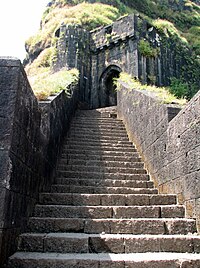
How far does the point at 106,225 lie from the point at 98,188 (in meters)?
1.26

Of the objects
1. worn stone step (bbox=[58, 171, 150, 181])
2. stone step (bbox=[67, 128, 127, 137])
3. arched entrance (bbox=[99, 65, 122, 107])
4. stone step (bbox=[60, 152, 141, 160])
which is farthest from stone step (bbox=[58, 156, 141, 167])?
arched entrance (bbox=[99, 65, 122, 107])

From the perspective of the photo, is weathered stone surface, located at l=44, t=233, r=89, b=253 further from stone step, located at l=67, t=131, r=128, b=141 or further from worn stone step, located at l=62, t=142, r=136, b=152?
stone step, located at l=67, t=131, r=128, b=141

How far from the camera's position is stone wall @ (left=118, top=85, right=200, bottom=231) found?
4234 millimetres

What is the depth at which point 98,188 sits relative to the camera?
5.31 meters

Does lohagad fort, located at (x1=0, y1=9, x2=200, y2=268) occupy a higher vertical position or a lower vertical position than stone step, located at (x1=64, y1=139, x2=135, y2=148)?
lower

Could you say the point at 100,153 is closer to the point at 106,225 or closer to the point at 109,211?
the point at 109,211

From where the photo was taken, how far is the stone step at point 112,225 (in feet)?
13.2

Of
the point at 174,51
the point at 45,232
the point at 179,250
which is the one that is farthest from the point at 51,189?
the point at 174,51

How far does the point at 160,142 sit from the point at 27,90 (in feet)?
9.79

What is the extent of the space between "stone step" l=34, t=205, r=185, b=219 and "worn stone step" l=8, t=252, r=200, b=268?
0.96 metres

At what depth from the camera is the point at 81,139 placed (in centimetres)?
837

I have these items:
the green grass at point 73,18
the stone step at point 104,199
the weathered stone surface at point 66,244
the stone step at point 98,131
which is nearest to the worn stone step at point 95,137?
the stone step at point 98,131

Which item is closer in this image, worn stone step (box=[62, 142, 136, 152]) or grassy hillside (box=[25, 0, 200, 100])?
worn stone step (box=[62, 142, 136, 152])

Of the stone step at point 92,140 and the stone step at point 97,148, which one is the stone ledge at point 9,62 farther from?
the stone step at point 92,140
